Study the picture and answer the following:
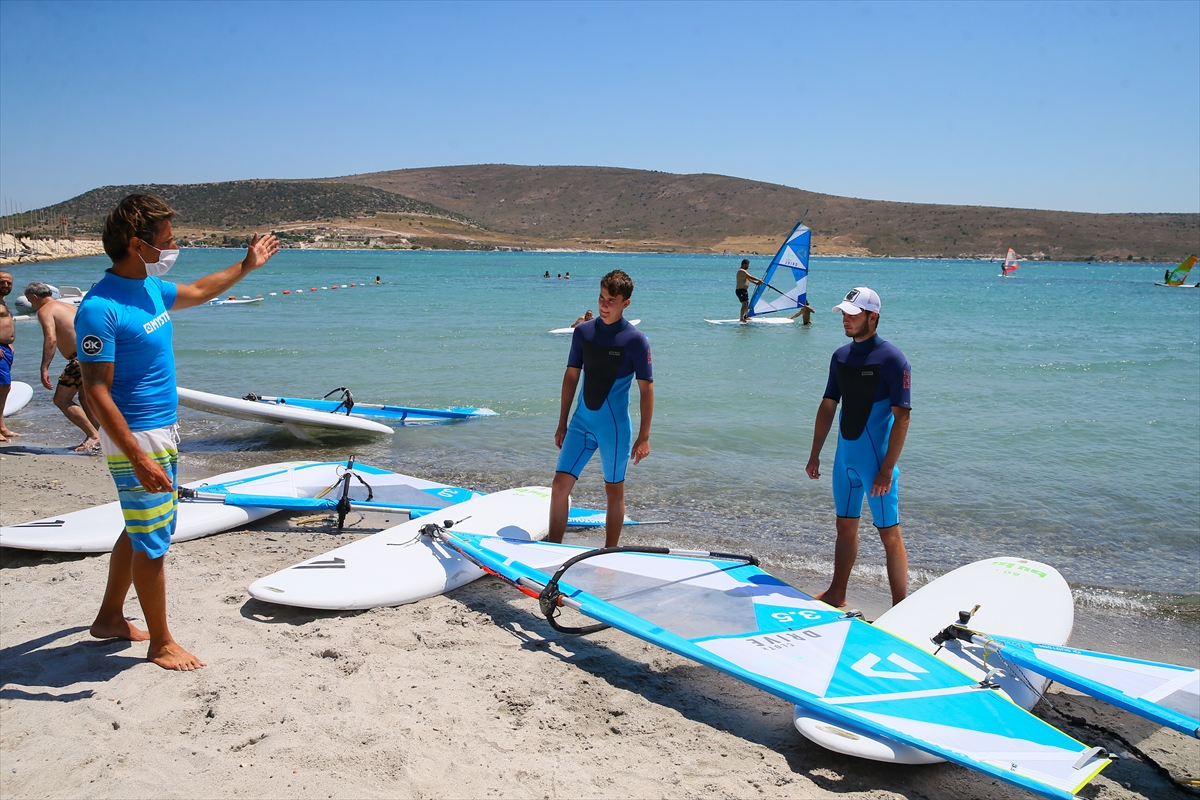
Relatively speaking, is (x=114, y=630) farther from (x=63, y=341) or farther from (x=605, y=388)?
(x=63, y=341)

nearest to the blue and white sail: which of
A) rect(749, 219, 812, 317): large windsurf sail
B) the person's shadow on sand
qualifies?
the person's shadow on sand

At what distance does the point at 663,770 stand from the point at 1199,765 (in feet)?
7.22

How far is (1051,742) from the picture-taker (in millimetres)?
2926

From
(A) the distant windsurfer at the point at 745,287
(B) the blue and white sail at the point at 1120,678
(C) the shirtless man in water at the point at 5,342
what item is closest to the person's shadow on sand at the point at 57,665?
(B) the blue and white sail at the point at 1120,678

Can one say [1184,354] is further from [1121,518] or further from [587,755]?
[587,755]

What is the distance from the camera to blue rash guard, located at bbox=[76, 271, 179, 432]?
9.45 ft

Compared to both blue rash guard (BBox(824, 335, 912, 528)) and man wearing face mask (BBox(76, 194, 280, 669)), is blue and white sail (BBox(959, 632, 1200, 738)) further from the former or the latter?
man wearing face mask (BBox(76, 194, 280, 669))

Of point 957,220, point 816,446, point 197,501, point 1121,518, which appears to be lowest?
point 1121,518

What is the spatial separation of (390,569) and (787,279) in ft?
58.9

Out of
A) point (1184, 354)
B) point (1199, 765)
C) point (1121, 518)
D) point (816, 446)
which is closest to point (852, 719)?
point (1199, 765)

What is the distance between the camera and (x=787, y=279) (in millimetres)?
20953

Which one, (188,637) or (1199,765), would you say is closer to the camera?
(1199,765)

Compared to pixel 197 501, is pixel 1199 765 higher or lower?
lower

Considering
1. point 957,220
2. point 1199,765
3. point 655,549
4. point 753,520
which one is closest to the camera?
point 1199,765
